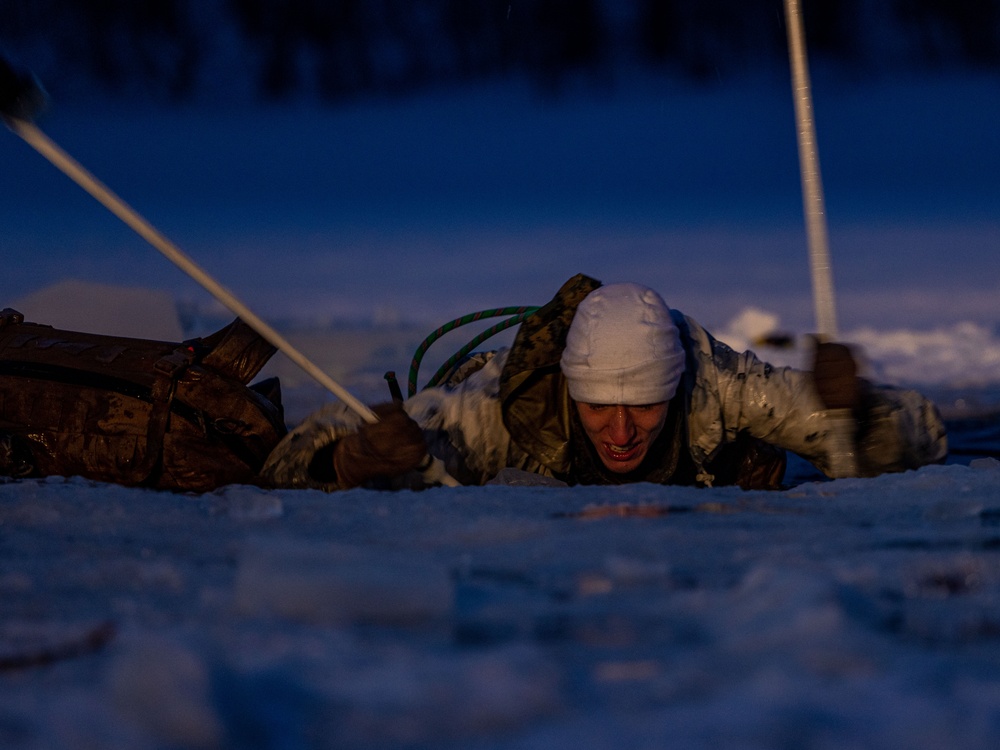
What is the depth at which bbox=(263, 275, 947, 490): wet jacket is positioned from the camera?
416cm

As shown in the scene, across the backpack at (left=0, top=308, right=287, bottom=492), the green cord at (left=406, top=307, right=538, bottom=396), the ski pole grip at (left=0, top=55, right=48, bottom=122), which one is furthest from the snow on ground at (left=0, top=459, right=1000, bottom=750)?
the green cord at (left=406, top=307, right=538, bottom=396)

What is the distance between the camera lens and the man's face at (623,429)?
4004mm

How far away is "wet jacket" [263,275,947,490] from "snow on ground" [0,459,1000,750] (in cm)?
168

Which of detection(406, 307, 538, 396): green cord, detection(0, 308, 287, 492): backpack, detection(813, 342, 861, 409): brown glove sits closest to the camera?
detection(813, 342, 861, 409): brown glove

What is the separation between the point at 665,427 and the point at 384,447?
126cm

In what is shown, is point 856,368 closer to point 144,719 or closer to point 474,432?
point 474,432

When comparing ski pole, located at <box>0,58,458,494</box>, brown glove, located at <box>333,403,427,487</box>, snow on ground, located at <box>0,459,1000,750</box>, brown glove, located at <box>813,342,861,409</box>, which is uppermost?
ski pole, located at <box>0,58,458,494</box>

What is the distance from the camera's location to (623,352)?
3844 mm

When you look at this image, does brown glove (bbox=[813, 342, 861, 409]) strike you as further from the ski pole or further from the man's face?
the ski pole

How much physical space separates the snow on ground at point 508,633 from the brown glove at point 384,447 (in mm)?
1087

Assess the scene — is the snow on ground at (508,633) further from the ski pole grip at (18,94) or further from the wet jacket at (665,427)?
the wet jacket at (665,427)

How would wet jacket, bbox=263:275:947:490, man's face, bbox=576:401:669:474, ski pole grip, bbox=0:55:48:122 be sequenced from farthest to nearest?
wet jacket, bbox=263:275:947:490, man's face, bbox=576:401:669:474, ski pole grip, bbox=0:55:48:122

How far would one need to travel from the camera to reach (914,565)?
1.87m

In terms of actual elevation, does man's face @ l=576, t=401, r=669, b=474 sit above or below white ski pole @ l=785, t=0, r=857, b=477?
below
